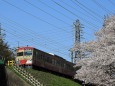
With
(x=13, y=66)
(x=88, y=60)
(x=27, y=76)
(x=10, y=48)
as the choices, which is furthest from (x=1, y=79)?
(x=10, y=48)

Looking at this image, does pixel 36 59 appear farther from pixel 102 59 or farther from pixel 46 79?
pixel 102 59

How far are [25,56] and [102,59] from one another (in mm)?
22528

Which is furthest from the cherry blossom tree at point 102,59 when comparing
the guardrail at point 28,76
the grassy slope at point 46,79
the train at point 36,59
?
the train at point 36,59

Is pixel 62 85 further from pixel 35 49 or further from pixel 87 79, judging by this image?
pixel 87 79

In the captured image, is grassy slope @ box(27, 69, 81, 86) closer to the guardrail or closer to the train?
the guardrail

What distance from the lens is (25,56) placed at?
161ft

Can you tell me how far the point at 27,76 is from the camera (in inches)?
1609

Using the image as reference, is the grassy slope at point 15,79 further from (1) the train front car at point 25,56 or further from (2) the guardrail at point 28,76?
(1) the train front car at point 25,56

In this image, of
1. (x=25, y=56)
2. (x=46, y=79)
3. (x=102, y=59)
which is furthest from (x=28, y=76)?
(x=102, y=59)

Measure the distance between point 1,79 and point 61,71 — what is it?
150ft

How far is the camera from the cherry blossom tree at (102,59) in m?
27.5

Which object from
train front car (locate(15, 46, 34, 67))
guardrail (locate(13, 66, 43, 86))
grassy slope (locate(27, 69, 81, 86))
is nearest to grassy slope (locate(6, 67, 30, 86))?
guardrail (locate(13, 66, 43, 86))

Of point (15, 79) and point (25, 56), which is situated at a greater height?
point (25, 56)

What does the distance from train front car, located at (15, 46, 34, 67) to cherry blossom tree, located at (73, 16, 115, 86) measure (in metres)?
15.8
